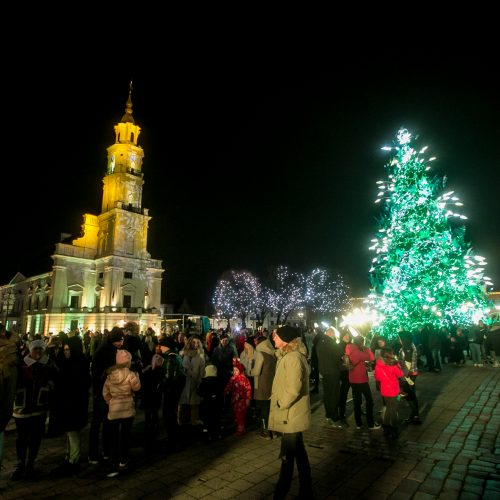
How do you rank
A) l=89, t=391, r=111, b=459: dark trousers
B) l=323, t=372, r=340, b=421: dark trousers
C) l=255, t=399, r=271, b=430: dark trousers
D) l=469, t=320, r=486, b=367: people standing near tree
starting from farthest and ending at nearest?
l=469, t=320, r=486, b=367: people standing near tree → l=323, t=372, r=340, b=421: dark trousers → l=255, t=399, r=271, b=430: dark trousers → l=89, t=391, r=111, b=459: dark trousers

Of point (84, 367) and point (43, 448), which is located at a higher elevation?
point (84, 367)

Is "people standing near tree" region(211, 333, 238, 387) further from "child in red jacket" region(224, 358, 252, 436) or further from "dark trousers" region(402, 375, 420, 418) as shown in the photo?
"dark trousers" region(402, 375, 420, 418)

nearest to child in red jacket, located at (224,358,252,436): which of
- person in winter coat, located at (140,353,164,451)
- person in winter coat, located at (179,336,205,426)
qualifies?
person in winter coat, located at (179,336,205,426)

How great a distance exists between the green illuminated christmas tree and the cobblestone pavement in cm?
966

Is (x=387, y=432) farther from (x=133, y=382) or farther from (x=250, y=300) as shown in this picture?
(x=250, y=300)

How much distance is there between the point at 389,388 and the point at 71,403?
5.75 m

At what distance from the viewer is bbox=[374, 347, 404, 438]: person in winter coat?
22.0 ft

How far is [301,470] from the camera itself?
13.5 ft

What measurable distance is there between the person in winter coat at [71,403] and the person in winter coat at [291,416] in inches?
128

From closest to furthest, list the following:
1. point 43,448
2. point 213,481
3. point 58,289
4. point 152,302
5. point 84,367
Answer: point 213,481, point 84,367, point 43,448, point 58,289, point 152,302

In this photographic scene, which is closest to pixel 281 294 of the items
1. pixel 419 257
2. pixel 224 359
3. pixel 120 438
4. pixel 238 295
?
pixel 238 295

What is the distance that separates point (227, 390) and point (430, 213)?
47.8 feet

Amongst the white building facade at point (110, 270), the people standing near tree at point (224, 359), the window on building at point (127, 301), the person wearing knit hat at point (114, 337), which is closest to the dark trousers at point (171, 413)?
the person wearing knit hat at point (114, 337)

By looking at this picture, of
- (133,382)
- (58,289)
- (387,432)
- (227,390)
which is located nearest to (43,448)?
(133,382)
